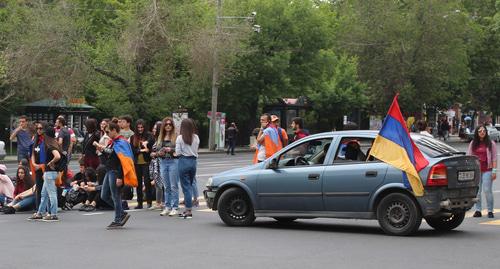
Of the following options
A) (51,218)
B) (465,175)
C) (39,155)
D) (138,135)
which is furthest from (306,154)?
(51,218)

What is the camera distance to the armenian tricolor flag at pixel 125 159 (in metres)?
12.7

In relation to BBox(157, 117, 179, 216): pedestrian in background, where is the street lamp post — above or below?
above

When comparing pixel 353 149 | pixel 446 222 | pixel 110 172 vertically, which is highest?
pixel 353 149

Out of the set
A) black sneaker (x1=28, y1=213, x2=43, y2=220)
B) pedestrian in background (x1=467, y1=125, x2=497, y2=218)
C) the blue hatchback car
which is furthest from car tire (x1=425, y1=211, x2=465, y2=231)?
black sneaker (x1=28, y1=213, x2=43, y2=220)

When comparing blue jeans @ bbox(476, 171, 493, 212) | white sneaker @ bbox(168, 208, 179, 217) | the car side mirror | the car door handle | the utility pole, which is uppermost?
the utility pole

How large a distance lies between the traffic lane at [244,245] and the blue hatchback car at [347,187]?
285mm

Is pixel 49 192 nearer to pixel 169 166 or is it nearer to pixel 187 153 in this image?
pixel 169 166

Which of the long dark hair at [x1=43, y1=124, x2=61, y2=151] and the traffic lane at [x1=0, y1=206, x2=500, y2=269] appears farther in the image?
the long dark hair at [x1=43, y1=124, x2=61, y2=151]

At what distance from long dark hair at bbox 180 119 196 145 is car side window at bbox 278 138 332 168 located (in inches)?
72.2

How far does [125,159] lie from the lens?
1269 cm

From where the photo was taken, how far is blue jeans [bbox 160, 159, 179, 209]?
14.7 m

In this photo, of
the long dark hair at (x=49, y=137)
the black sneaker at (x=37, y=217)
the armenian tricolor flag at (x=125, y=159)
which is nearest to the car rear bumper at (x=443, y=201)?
the armenian tricolor flag at (x=125, y=159)

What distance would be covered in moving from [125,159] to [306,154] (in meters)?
2.81

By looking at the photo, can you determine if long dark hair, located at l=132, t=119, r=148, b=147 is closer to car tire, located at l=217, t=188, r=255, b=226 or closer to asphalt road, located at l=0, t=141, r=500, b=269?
asphalt road, located at l=0, t=141, r=500, b=269
